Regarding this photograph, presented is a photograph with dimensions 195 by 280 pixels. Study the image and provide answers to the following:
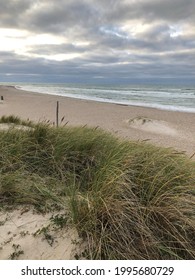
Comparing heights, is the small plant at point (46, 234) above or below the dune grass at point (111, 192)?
below

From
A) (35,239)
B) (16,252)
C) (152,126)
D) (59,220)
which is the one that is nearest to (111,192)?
(59,220)

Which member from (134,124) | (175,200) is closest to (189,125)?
(134,124)

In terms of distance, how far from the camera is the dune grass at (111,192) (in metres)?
2.26

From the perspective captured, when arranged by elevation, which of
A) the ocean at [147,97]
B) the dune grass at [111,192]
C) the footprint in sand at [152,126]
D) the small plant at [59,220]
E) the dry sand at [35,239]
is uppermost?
the ocean at [147,97]

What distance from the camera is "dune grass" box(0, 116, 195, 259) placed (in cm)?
226

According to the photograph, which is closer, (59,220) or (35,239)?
(35,239)

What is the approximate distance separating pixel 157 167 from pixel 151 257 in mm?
1125

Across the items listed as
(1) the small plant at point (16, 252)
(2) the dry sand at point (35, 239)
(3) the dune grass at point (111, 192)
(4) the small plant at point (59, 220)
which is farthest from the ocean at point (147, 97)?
(1) the small plant at point (16, 252)

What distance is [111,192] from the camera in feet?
8.43

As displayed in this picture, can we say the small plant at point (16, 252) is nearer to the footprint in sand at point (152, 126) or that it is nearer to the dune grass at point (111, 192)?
the dune grass at point (111, 192)

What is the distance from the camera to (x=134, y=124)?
53.0 ft

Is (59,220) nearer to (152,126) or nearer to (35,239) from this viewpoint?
(35,239)
